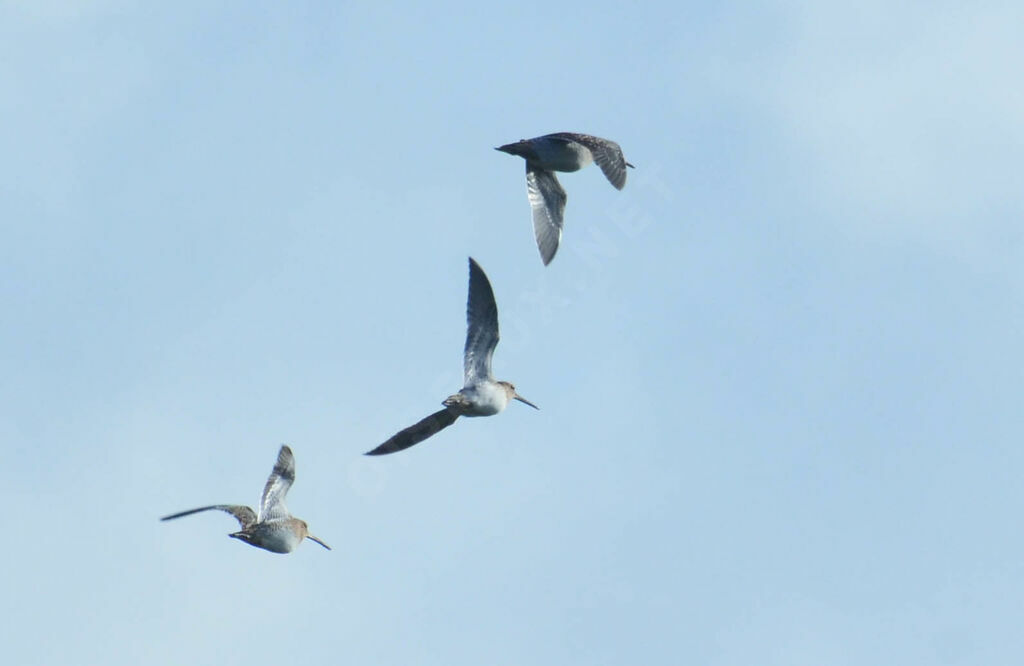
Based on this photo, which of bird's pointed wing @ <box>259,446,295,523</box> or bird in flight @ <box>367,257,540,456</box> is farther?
bird's pointed wing @ <box>259,446,295,523</box>

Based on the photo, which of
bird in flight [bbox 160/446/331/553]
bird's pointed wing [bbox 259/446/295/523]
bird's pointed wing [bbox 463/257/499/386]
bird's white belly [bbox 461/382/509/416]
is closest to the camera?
bird's pointed wing [bbox 463/257/499/386]

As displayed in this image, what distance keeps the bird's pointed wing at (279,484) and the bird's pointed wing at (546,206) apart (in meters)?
6.07

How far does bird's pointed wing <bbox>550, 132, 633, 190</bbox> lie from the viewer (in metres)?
36.3

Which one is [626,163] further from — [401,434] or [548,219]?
[401,434]

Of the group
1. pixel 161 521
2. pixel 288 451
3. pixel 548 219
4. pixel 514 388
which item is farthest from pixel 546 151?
pixel 161 521

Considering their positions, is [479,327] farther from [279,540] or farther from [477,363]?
[279,540]

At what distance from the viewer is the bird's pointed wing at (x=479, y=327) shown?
31125 millimetres

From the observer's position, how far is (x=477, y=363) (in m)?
31.7

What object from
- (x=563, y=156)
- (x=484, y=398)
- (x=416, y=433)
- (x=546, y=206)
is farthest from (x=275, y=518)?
(x=563, y=156)

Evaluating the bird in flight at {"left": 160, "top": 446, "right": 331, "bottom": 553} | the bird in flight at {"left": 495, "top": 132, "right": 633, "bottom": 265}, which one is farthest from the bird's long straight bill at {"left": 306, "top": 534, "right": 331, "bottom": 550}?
the bird in flight at {"left": 495, "top": 132, "right": 633, "bottom": 265}

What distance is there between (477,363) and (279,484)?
6223 millimetres

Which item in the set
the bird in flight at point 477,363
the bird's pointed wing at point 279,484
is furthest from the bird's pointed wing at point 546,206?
the bird's pointed wing at point 279,484

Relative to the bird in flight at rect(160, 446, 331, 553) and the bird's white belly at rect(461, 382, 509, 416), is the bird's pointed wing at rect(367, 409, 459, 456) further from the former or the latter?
the bird in flight at rect(160, 446, 331, 553)

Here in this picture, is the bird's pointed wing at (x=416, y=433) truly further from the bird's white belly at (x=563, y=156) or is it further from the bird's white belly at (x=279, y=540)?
the bird's white belly at (x=563, y=156)
